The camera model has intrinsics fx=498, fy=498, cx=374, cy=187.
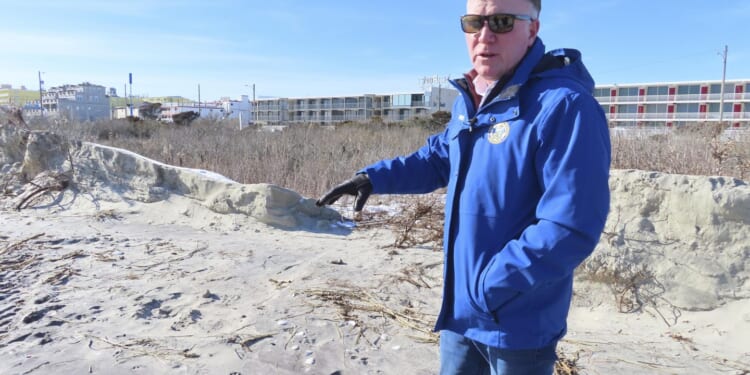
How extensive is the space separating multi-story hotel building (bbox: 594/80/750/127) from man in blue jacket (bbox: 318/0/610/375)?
189 feet

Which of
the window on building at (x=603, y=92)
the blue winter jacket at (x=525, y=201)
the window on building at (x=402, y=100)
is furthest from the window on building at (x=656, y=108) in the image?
the blue winter jacket at (x=525, y=201)

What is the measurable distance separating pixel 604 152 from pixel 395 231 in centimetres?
471

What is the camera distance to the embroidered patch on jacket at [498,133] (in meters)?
1.39

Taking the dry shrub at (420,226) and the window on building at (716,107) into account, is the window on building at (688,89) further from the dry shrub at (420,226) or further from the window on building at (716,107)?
the dry shrub at (420,226)

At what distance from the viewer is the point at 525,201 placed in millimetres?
1366

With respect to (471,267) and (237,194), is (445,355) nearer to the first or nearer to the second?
(471,267)

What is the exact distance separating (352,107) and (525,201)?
235 feet

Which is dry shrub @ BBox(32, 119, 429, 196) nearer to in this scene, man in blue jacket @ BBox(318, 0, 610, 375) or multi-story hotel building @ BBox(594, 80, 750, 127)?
man in blue jacket @ BBox(318, 0, 610, 375)

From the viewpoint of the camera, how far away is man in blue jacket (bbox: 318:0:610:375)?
1.22m

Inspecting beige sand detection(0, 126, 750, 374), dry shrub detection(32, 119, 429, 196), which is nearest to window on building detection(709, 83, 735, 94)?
dry shrub detection(32, 119, 429, 196)

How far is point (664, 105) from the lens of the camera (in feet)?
199

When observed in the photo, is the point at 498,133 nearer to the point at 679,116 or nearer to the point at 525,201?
the point at 525,201

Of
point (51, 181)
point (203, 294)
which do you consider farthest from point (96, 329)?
point (51, 181)

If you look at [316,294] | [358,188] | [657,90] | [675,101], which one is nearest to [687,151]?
[316,294]
